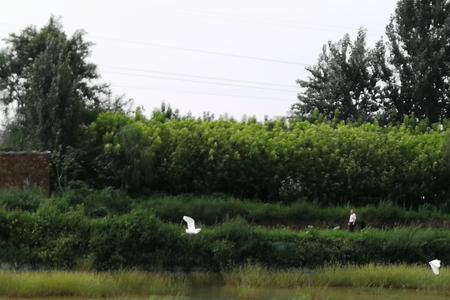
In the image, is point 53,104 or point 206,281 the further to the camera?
point 53,104

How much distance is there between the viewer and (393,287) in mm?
20781

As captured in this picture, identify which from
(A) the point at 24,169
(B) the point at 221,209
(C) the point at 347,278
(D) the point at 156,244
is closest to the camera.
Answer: (C) the point at 347,278

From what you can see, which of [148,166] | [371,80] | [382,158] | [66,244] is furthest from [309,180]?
[371,80]

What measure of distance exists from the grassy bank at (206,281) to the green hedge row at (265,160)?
24.9 ft

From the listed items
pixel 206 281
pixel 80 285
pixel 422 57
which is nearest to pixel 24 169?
pixel 206 281

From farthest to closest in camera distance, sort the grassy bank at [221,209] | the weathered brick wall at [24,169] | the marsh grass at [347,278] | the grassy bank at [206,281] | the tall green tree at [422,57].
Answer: the tall green tree at [422,57]
the weathered brick wall at [24,169]
the grassy bank at [221,209]
the marsh grass at [347,278]
the grassy bank at [206,281]

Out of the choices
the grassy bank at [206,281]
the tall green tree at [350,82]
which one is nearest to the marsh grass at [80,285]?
the grassy bank at [206,281]

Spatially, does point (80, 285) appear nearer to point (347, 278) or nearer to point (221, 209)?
point (347, 278)

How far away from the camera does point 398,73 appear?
140ft

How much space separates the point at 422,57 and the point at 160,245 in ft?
78.9

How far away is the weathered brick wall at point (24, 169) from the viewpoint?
87.4 ft

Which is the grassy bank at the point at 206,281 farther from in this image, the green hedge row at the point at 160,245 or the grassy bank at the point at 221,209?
the grassy bank at the point at 221,209

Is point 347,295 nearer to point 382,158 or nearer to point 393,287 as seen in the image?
point 393,287

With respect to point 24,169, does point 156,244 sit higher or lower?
lower
